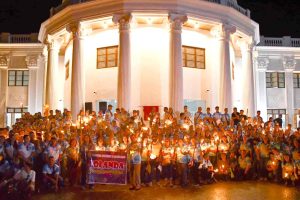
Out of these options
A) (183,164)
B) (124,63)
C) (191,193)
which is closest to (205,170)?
(183,164)

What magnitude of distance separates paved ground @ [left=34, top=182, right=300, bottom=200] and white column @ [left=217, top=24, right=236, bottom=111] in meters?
9.22

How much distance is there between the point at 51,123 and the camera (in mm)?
16906

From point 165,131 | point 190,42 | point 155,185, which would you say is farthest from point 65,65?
point 155,185

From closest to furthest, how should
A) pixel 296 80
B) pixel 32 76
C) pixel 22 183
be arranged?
pixel 22 183
pixel 32 76
pixel 296 80

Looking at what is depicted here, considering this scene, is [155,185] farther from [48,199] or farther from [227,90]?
[227,90]

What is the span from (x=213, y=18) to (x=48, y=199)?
15.3 metres

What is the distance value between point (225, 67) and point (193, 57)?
2.48 meters

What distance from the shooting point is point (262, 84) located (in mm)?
33938

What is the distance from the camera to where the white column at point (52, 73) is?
84.6 ft

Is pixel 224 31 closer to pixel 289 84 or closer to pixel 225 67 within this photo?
pixel 225 67

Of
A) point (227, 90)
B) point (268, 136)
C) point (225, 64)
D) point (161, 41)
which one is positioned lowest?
point (268, 136)

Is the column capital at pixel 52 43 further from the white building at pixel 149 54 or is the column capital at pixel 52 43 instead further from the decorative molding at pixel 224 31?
the decorative molding at pixel 224 31

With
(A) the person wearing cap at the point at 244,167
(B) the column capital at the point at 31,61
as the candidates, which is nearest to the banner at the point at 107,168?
(A) the person wearing cap at the point at 244,167

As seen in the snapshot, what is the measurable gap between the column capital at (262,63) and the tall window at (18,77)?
2050 cm
